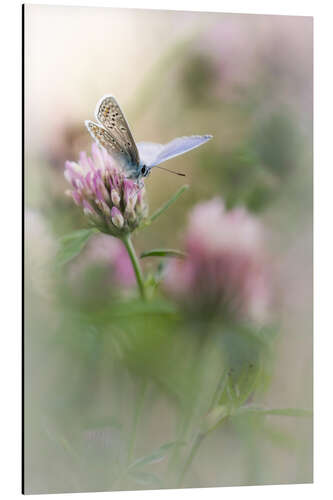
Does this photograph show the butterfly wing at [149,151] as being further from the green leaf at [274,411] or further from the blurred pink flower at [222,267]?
the green leaf at [274,411]

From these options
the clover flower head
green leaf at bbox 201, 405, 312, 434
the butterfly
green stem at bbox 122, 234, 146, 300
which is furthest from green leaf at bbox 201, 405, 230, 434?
the butterfly

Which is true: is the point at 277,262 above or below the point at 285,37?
below

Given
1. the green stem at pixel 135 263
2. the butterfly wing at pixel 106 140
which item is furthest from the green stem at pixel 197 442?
the butterfly wing at pixel 106 140

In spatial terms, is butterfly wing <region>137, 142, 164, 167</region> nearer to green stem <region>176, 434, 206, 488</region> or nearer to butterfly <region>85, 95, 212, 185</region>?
butterfly <region>85, 95, 212, 185</region>

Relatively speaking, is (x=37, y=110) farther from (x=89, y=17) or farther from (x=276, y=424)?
(x=276, y=424)

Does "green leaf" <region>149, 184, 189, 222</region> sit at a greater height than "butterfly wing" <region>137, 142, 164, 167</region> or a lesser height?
lesser
